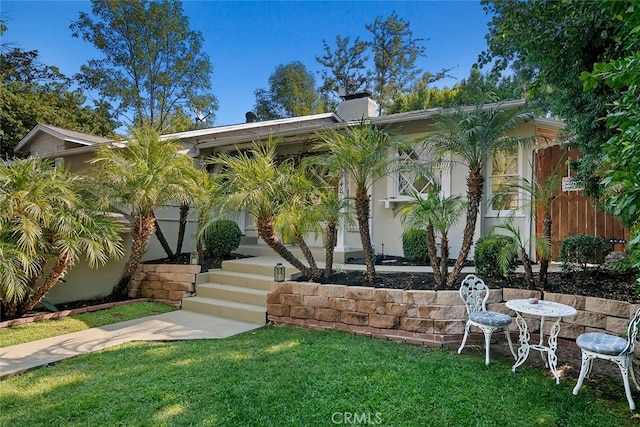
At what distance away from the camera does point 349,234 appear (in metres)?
9.38

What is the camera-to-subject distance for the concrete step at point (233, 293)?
6.66 m

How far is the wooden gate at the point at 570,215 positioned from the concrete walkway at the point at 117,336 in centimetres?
661

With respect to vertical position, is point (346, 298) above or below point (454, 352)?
above

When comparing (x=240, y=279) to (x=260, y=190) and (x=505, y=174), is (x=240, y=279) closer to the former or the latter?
(x=260, y=190)

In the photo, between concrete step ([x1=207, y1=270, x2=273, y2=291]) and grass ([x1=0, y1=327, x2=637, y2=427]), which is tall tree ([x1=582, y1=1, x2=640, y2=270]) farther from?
concrete step ([x1=207, y1=270, x2=273, y2=291])

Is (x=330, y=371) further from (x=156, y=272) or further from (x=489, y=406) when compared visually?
(x=156, y=272)

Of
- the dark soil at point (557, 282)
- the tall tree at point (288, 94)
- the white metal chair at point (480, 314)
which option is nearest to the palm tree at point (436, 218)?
the dark soil at point (557, 282)

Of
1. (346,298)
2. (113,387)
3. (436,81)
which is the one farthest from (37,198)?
(436,81)

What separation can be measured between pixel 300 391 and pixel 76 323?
4689 mm

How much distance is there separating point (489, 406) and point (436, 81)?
24.4m

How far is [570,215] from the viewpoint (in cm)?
763

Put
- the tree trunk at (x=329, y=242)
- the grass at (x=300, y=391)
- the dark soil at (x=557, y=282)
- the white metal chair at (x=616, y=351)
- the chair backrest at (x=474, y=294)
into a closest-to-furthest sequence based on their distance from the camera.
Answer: the grass at (x=300, y=391) → the white metal chair at (x=616, y=351) → the chair backrest at (x=474, y=294) → the dark soil at (x=557, y=282) → the tree trunk at (x=329, y=242)

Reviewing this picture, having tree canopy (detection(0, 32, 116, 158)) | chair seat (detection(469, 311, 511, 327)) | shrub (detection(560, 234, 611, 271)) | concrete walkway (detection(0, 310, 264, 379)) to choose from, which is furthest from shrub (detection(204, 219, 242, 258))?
tree canopy (detection(0, 32, 116, 158))

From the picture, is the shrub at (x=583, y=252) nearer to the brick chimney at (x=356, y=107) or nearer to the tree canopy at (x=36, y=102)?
the brick chimney at (x=356, y=107)
